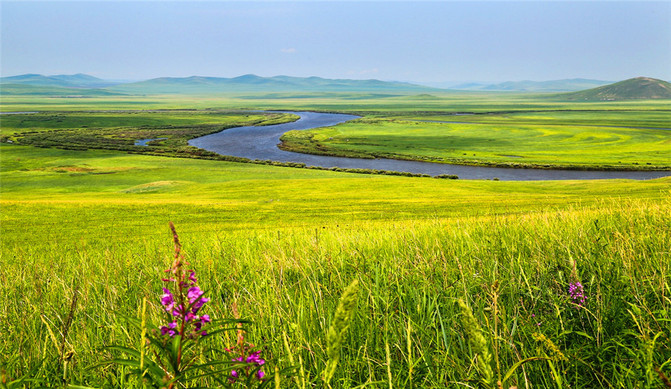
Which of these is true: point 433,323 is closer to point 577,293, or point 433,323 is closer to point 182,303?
point 577,293

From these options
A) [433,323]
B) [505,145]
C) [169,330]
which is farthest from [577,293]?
[505,145]

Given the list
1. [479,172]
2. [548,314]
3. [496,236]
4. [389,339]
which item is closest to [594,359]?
[548,314]

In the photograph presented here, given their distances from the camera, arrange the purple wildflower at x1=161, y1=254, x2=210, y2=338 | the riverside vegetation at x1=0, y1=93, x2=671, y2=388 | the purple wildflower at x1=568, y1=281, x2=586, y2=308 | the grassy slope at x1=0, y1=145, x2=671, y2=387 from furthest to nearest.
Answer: the purple wildflower at x1=568, y1=281, x2=586, y2=308
the grassy slope at x1=0, y1=145, x2=671, y2=387
the riverside vegetation at x1=0, y1=93, x2=671, y2=388
the purple wildflower at x1=161, y1=254, x2=210, y2=338

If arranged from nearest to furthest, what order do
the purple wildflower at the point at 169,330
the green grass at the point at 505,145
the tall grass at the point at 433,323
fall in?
the purple wildflower at the point at 169,330 < the tall grass at the point at 433,323 < the green grass at the point at 505,145

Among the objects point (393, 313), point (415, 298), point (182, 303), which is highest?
point (182, 303)

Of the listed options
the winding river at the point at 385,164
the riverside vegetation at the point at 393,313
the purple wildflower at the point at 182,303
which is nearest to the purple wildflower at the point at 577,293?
the riverside vegetation at the point at 393,313

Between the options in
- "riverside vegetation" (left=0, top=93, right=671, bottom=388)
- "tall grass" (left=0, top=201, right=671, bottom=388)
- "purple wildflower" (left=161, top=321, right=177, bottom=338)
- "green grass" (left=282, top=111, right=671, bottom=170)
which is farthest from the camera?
"green grass" (left=282, top=111, right=671, bottom=170)

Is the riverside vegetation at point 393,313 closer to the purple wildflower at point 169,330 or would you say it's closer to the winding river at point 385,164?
the purple wildflower at point 169,330

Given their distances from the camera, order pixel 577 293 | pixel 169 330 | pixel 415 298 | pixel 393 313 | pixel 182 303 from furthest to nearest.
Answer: pixel 415 298 < pixel 577 293 < pixel 393 313 < pixel 169 330 < pixel 182 303

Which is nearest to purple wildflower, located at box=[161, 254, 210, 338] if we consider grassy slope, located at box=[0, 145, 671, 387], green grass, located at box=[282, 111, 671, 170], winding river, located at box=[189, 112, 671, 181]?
grassy slope, located at box=[0, 145, 671, 387]

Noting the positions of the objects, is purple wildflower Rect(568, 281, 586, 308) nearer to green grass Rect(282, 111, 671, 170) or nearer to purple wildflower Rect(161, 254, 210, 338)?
purple wildflower Rect(161, 254, 210, 338)

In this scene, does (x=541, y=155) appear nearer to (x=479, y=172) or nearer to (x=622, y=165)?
(x=622, y=165)

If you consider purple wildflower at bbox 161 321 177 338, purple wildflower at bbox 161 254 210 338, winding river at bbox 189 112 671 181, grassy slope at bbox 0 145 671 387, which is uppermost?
purple wildflower at bbox 161 254 210 338

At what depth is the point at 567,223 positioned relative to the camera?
6.54 metres
